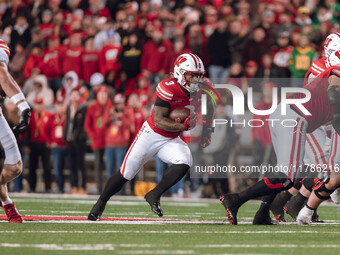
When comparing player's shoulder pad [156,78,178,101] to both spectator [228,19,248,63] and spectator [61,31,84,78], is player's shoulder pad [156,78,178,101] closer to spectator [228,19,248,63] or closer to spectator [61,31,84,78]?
spectator [228,19,248,63]

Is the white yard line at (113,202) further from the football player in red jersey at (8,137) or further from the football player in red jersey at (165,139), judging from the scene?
the football player in red jersey at (8,137)

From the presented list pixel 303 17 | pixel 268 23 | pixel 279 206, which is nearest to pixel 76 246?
pixel 279 206

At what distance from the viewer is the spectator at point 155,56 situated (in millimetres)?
15203

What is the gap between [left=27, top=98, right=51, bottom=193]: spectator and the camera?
48.8 feet

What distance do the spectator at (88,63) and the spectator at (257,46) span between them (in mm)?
3132

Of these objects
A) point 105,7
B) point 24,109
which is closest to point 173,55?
point 105,7

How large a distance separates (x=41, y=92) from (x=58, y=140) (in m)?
1.73

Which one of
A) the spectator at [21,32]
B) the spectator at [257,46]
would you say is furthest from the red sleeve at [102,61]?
the spectator at [257,46]

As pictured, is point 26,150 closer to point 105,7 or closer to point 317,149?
point 105,7

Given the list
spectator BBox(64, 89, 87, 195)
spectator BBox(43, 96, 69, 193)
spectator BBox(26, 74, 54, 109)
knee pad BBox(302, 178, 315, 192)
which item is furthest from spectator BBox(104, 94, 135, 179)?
knee pad BBox(302, 178, 315, 192)

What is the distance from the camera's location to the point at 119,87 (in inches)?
623

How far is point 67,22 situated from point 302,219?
37.1 feet

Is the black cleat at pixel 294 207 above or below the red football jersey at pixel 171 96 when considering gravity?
below

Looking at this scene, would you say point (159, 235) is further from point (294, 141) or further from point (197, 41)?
point (197, 41)
